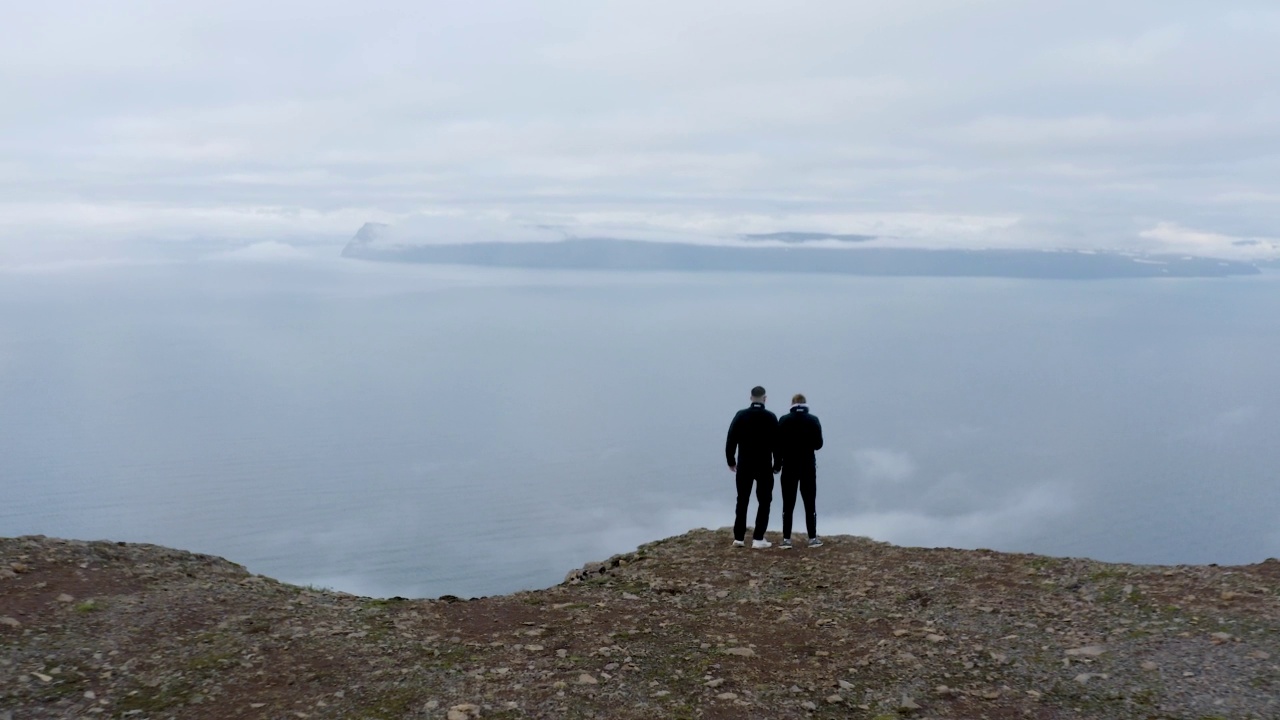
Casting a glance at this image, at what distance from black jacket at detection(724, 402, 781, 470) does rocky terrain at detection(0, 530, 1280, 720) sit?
208cm

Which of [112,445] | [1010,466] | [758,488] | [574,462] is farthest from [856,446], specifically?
[758,488]

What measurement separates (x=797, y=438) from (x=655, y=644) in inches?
211

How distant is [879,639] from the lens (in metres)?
9.73

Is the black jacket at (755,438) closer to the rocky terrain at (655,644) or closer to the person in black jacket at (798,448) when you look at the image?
the person in black jacket at (798,448)

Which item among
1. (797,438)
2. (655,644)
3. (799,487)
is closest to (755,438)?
(797,438)

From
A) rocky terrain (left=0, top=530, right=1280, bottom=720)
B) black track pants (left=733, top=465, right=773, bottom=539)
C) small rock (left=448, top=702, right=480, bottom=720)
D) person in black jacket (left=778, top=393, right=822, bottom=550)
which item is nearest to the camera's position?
small rock (left=448, top=702, right=480, bottom=720)

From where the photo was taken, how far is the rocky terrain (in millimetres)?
7977

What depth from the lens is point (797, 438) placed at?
14.1 m

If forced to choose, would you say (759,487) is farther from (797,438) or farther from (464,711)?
(464,711)

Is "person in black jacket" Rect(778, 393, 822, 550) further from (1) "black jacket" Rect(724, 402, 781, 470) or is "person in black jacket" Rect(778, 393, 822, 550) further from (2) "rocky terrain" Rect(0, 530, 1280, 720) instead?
(2) "rocky terrain" Rect(0, 530, 1280, 720)

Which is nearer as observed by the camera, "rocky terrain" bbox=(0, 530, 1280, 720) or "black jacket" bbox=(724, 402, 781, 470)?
"rocky terrain" bbox=(0, 530, 1280, 720)

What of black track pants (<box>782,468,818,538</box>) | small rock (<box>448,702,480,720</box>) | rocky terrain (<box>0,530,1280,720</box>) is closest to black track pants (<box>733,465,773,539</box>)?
black track pants (<box>782,468,818,538</box>)

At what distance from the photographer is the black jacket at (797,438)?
14.0 meters

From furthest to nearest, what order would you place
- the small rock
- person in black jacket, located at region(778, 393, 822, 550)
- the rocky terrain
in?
person in black jacket, located at region(778, 393, 822, 550) < the rocky terrain < the small rock
